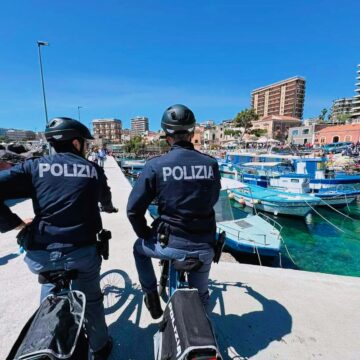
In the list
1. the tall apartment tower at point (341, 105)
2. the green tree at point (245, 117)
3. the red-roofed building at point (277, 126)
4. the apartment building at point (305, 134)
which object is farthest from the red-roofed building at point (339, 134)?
the tall apartment tower at point (341, 105)

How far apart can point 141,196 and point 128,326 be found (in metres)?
1.68

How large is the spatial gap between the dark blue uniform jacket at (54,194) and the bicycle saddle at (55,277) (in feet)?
0.61

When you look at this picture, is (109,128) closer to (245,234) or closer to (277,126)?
(277,126)

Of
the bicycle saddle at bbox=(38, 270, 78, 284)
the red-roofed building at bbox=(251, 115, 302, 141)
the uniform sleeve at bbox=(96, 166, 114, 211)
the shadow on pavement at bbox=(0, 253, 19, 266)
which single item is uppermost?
the red-roofed building at bbox=(251, 115, 302, 141)

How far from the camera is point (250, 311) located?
2.75 meters

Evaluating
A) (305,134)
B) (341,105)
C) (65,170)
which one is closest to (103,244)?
(65,170)

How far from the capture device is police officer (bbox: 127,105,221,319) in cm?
169

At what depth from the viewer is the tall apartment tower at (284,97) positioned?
364 ft

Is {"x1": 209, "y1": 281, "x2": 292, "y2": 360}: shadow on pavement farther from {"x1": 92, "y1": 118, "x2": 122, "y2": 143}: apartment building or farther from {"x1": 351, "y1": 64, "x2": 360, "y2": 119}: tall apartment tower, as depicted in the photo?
{"x1": 92, "y1": 118, "x2": 122, "y2": 143}: apartment building

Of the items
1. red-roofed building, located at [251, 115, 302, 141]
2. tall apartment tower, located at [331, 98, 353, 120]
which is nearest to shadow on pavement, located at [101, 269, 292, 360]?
red-roofed building, located at [251, 115, 302, 141]

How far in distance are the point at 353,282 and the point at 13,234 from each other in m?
6.54

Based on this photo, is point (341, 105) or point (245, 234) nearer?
point (245, 234)

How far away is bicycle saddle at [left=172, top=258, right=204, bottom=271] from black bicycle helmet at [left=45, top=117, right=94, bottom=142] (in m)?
1.29

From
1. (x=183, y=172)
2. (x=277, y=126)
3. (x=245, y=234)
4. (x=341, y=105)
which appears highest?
(x=341, y=105)
